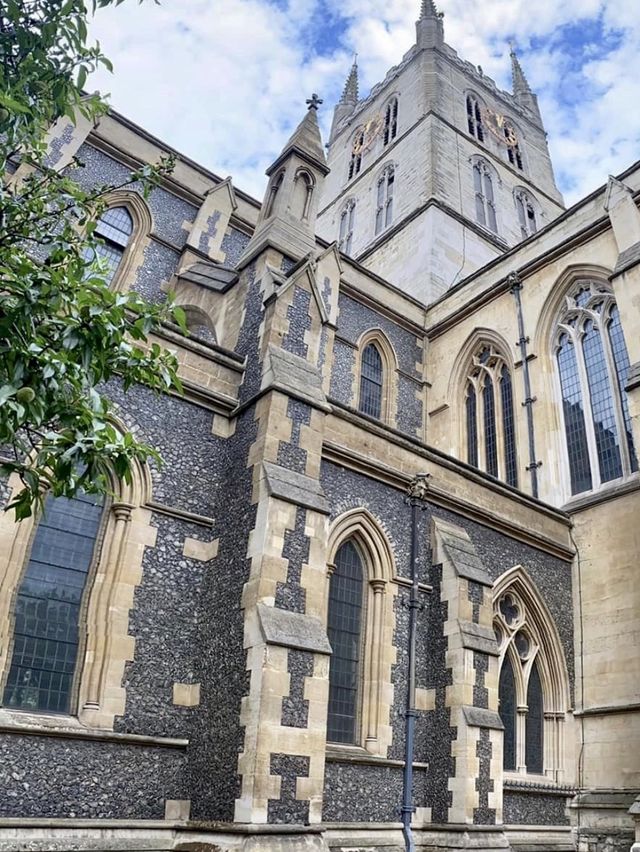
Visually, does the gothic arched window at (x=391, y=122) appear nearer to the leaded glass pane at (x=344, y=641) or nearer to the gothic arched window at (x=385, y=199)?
the gothic arched window at (x=385, y=199)

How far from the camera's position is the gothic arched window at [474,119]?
105 feet

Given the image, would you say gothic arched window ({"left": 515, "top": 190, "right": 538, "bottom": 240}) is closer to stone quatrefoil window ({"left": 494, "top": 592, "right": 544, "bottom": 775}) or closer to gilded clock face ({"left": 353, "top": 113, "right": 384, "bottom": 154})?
gilded clock face ({"left": 353, "top": 113, "right": 384, "bottom": 154})

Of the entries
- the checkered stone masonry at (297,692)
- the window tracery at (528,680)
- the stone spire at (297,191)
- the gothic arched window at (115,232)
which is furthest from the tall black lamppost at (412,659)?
the gothic arched window at (115,232)

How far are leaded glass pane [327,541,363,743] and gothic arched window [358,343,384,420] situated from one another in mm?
7718

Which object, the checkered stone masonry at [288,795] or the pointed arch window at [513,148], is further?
the pointed arch window at [513,148]

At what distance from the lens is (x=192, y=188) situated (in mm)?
17641

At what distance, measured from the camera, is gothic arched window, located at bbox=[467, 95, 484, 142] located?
3206 cm

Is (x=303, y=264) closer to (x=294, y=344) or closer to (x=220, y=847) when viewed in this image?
(x=294, y=344)

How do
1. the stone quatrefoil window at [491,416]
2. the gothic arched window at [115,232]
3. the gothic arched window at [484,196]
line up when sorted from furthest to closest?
the gothic arched window at [484,196], the stone quatrefoil window at [491,416], the gothic arched window at [115,232]

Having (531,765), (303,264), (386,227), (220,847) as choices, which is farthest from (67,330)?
(386,227)

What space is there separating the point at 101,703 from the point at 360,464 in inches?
196

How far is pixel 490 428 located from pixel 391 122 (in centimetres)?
2081

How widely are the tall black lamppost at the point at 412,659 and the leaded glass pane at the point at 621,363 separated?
18.4ft

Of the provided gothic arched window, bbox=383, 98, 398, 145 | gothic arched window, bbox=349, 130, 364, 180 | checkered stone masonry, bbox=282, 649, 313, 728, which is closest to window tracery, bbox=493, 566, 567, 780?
checkered stone masonry, bbox=282, 649, 313, 728
